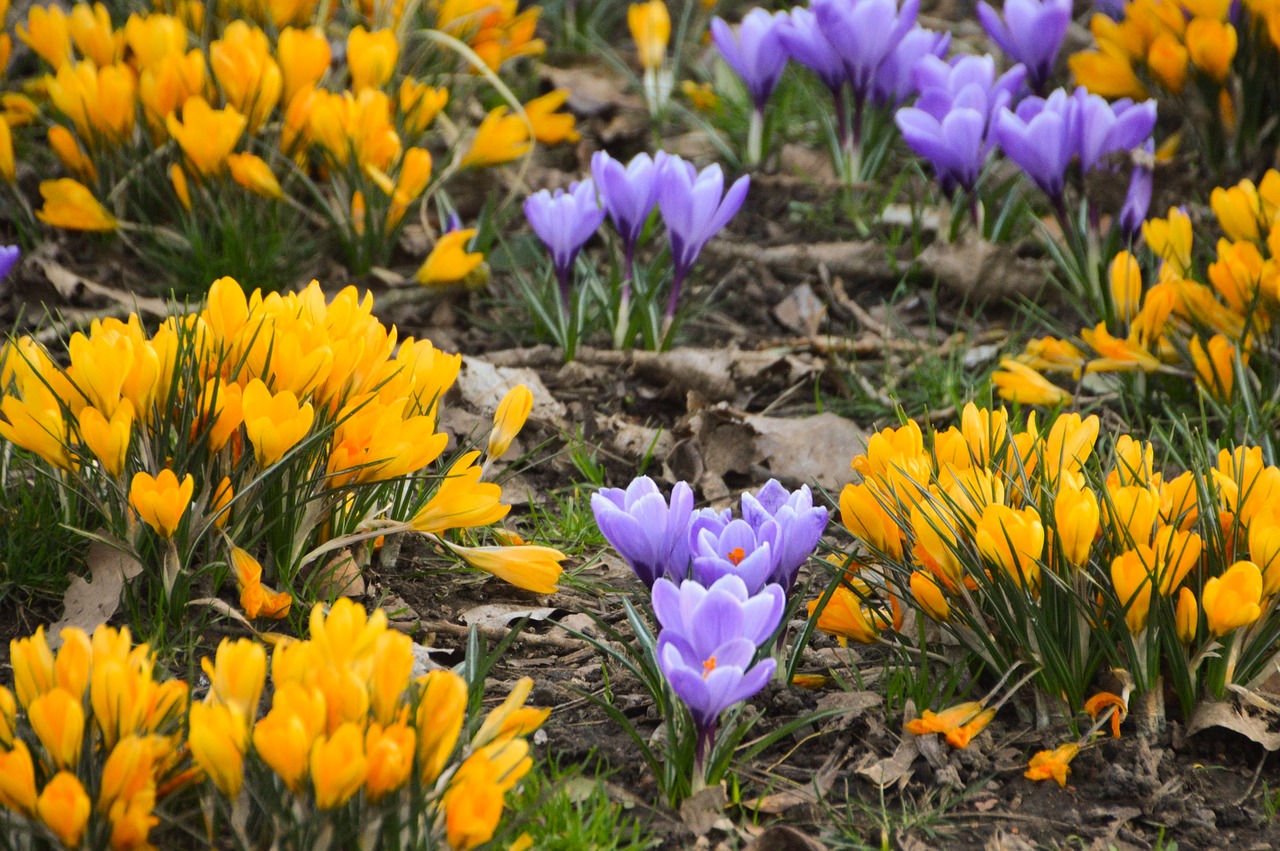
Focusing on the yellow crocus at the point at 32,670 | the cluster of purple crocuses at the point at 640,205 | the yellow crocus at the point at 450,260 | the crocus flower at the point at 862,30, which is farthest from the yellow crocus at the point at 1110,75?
the yellow crocus at the point at 32,670

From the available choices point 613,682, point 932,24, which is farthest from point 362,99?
point 932,24

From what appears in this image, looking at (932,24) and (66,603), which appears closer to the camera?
(66,603)

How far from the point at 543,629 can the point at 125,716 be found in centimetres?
85

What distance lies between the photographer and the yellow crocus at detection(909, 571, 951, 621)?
5.65 feet

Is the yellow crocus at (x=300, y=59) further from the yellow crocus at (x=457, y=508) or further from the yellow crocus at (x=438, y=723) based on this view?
the yellow crocus at (x=438, y=723)

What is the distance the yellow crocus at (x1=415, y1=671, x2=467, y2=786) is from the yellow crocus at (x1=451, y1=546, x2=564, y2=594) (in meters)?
0.61

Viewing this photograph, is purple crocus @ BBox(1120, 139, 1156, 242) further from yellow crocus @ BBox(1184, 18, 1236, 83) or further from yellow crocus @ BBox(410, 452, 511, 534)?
yellow crocus @ BBox(410, 452, 511, 534)

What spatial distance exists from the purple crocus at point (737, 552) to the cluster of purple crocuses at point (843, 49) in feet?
6.40

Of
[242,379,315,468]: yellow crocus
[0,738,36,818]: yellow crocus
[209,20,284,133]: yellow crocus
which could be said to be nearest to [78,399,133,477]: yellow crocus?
[242,379,315,468]: yellow crocus

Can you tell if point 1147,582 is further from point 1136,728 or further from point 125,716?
point 125,716

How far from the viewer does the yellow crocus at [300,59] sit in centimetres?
315

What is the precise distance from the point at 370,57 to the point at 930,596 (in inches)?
87.3

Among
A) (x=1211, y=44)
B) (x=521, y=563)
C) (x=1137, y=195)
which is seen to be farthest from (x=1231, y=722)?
(x=1211, y=44)

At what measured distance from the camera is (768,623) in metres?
1.54
